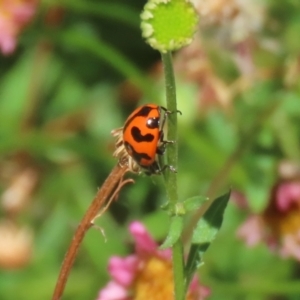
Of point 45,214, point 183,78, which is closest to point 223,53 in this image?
point 183,78

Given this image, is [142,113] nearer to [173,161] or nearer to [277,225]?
[173,161]

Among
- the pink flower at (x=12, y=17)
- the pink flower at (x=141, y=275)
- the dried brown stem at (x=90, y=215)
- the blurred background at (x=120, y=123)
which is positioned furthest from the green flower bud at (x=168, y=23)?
the pink flower at (x=12, y=17)

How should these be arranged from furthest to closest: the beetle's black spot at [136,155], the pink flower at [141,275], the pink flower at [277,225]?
1. the pink flower at [277,225]
2. the pink flower at [141,275]
3. the beetle's black spot at [136,155]

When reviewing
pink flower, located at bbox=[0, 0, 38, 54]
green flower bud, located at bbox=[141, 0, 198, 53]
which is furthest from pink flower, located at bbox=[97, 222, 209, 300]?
pink flower, located at bbox=[0, 0, 38, 54]

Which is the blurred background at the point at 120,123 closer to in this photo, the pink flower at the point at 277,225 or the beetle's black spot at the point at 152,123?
the pink flower at the point at 277,225

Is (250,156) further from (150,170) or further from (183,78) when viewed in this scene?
(150,170)

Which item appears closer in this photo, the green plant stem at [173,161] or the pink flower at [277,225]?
the green plant stem at [173,161]
